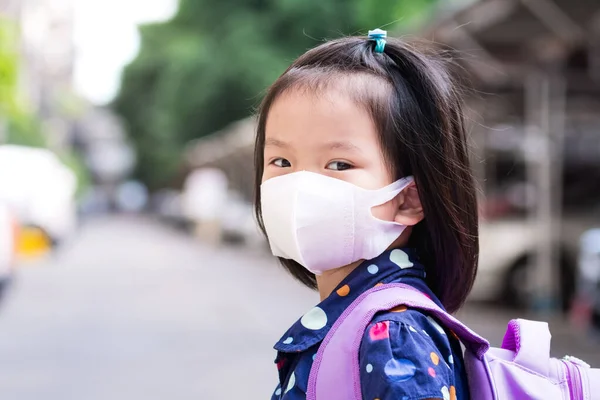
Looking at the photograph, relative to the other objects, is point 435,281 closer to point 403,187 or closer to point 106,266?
point 403,187

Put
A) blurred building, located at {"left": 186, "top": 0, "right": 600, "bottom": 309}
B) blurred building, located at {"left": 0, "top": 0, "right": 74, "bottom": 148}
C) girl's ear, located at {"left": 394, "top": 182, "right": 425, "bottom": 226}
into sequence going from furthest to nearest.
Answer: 1. blurred building, located at {"left": 0, "top": 0, "right": 74, "bottom": 148}
2. blurred building, located at {"left": 186, "top": 0, "right": 600, "bottom": 309}
3. girl's ear, located at {"left": 394, "top": 182, "right": 425, "bottom": 226}

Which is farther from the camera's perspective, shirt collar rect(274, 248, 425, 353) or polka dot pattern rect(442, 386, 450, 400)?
shirt collar rect(274, 248, 425, 353)

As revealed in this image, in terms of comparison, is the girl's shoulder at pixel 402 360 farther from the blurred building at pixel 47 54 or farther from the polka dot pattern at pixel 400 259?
the blurred building at pixel 47 54

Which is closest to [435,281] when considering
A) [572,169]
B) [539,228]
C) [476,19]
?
[476,19]

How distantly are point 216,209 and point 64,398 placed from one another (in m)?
15.6

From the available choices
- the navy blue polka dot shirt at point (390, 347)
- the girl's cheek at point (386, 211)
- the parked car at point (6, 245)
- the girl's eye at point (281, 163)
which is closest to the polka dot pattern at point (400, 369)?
the navy blue polka dot shirt at point (390, 347)

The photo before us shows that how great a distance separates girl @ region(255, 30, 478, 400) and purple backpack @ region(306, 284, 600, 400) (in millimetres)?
45

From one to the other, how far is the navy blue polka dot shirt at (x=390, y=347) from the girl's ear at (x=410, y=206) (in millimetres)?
59

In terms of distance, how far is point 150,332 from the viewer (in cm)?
812

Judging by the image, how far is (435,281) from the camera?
166 cm

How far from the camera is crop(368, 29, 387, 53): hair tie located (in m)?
1.61

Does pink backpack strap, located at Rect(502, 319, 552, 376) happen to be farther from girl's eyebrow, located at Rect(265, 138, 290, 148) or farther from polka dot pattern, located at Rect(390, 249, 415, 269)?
girl's eyebrow, located at Rect(265, 138, 290, 148)

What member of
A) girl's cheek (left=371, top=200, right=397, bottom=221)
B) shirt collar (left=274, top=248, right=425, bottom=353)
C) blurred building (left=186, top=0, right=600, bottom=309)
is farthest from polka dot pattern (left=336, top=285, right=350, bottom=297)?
blurred building (left=186, top=0, right=600, bottom=309)

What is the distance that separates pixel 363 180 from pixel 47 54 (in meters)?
65.1
